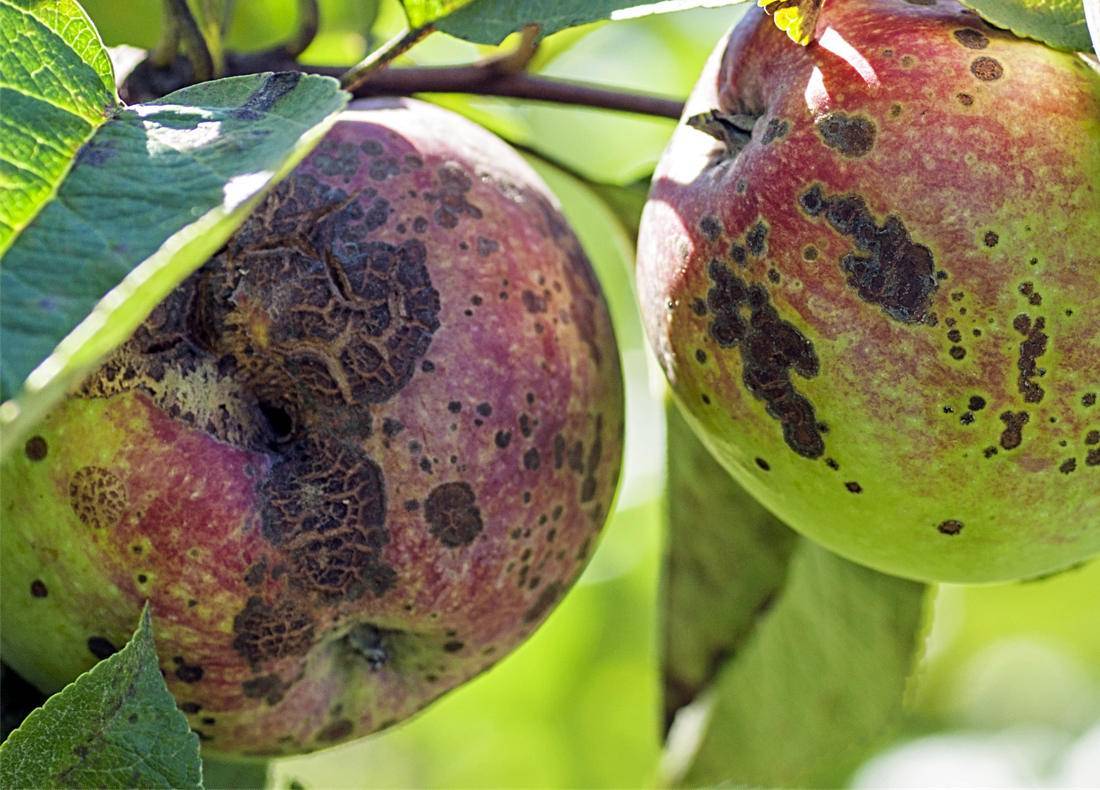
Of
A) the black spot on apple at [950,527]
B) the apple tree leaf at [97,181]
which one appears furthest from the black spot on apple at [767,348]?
the apple tree leaf at [97,181]

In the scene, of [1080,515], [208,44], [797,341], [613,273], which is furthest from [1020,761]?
[208,44]

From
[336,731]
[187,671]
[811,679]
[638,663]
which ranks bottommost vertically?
[638,663]

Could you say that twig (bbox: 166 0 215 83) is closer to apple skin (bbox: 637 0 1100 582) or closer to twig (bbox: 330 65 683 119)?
twig (bbox: 330 65 683 119)

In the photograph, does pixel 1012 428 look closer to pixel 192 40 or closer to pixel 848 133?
pixel 848 133

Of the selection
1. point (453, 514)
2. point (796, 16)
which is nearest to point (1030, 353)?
point (796, 16)

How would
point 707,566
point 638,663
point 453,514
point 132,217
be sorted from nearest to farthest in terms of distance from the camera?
point 132,217 → point 453,514 → point 707,566 → point 638,663
